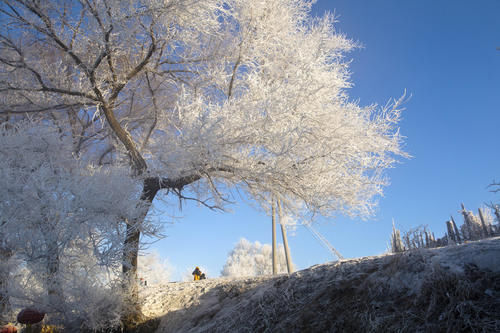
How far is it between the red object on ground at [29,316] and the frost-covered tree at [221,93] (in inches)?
61.2

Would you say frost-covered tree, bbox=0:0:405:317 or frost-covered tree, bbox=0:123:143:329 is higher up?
frost-covered tree, bbox=0:0:405:317

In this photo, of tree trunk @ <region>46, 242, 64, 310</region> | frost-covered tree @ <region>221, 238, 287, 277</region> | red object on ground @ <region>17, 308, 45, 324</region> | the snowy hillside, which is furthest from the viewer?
frost-covered tree @ <region>221, 238, 287, 277</region>

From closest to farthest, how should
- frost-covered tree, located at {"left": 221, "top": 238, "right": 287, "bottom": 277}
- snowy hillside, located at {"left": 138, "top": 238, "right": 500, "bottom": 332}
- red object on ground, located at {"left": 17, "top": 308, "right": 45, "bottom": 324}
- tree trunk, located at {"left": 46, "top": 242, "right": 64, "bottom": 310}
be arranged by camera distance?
snowy hillside, located at {"left": 138, "top": 238, "right": 500, "bottom": 332} < tree trunk, located at {"left": 46, "top": 242, "right": 64, "bottom": 310} < red object on ground, located at {"left": 17, "top": 308, "right": 45, "bottom": 324} < frost-covered tree, located at {"left": 221, "top": 238, "right": 287, "bottom": 277}

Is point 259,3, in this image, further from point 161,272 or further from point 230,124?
point 161,272

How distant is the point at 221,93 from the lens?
352 inches

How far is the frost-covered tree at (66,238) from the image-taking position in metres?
5.32

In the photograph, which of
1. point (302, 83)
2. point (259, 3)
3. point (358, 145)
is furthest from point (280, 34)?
point (358, 145)

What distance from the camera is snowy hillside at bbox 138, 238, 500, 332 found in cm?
286

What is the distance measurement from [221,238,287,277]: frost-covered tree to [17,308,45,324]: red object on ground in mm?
16434

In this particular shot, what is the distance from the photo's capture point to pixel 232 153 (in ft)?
23.0

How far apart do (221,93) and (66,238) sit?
16.7 ft

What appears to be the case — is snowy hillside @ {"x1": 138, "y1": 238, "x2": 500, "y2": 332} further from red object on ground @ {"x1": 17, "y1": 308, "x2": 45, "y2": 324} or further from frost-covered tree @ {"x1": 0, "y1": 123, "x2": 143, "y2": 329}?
red object on ground @ {"x1": 17, "y1": 308, "x2": 45, "y2": 324}

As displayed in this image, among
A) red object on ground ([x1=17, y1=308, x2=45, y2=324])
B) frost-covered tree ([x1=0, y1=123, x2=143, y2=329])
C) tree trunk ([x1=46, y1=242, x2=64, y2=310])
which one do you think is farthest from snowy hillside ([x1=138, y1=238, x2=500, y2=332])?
red object on ground ([x1=17, y1=308, x2=45, y2=324])

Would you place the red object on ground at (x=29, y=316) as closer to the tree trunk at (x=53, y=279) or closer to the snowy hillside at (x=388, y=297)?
the tree trunk at (x=53, y=279)
